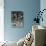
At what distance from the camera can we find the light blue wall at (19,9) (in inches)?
209

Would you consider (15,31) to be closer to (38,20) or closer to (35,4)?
(38,20)

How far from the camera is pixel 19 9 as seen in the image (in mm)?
5320

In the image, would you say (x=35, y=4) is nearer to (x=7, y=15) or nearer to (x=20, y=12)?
(x=20, y=12)

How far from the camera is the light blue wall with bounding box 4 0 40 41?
5.30 m

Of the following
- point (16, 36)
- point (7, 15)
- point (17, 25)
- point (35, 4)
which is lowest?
point (16, 36)

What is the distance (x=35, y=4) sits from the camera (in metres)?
5.33

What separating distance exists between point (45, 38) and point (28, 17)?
2762mm

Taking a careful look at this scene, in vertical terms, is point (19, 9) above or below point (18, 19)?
above

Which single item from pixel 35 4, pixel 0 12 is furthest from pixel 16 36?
pixel 35 4

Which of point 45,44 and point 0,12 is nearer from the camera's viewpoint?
point 45,44

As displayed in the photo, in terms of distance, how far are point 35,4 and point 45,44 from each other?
2.92 metres

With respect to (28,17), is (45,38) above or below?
below

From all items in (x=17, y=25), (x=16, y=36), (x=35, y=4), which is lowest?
(x=16, y=36)

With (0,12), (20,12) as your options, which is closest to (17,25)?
(20,12)
